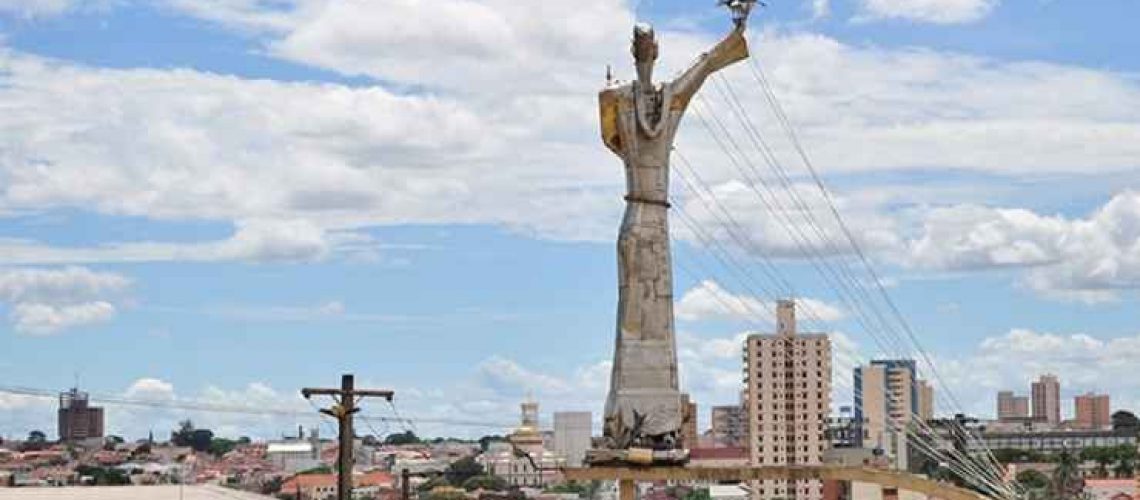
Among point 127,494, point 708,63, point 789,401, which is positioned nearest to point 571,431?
point 789,401

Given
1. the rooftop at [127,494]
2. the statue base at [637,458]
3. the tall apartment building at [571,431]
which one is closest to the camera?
the statue base at [637,458]

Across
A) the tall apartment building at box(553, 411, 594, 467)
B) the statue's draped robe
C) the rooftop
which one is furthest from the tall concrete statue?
the tall apartment building at box(553, 411, 594, 467)

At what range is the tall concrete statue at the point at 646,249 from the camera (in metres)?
35.0

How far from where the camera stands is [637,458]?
34.8 meters

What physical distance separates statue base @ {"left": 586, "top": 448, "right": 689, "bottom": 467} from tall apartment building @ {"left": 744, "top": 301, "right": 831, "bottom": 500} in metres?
128

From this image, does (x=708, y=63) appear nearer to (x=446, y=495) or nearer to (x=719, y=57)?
(x=719, y=57)

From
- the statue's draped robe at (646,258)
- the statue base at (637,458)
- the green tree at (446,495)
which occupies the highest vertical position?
the statue's draped robe at (646,258)

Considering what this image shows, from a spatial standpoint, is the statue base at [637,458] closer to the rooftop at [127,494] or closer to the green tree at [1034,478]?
the rooftop at [127,494]

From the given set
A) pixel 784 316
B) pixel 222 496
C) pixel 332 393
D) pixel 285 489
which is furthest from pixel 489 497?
pixel 332 393

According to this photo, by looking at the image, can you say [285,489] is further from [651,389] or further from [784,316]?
[651,389]

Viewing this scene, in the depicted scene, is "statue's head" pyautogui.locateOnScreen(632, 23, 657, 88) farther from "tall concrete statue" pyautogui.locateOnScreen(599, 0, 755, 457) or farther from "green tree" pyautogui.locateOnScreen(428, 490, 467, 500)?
"green tree" pyautogui.locateOnScreen(428, 490, 467, 500)

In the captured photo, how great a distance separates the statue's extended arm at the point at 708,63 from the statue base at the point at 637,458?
5.20 metres

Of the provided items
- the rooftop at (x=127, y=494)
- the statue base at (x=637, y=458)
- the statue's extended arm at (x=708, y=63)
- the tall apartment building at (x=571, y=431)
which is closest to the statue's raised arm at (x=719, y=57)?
the statue's extended arm at (x=708, y=63)

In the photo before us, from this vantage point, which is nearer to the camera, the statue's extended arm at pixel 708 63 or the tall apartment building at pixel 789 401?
the statue's extended arm at pixel 708 63
